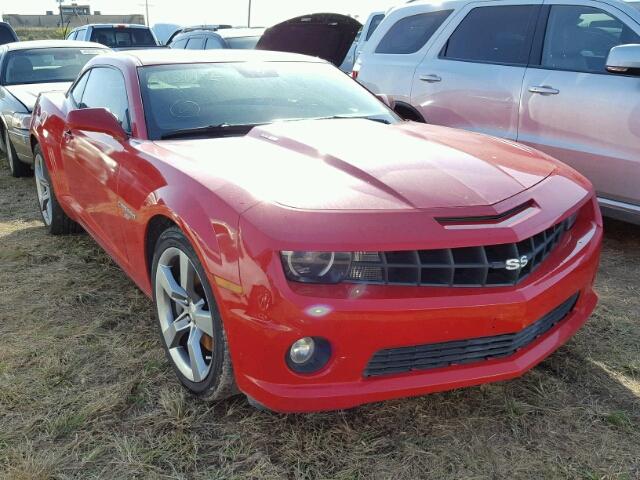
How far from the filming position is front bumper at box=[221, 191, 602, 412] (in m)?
1.93

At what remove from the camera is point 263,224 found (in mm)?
1962

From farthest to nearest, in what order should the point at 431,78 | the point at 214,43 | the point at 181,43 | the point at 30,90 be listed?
the point at 181,43
the point at 214,43
the point at 30,90
the point at 431,78

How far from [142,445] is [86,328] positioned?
1096mm

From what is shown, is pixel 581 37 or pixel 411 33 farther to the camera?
pixel 411 33

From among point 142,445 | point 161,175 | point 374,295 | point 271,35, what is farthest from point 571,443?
point 271,35

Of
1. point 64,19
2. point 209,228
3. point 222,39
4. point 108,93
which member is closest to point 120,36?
point 222,39

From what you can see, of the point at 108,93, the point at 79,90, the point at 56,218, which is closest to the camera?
the point at 108,93

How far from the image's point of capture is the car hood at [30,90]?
6191 millimetres

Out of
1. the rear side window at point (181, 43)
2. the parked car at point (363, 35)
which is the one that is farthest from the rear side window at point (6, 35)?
the parked car at point (363, 35)

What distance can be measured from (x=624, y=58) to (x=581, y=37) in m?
0.75

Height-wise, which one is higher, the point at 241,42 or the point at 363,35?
the point at 363,35

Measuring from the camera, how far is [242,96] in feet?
10.5

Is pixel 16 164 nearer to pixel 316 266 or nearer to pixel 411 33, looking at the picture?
pixel 411 33

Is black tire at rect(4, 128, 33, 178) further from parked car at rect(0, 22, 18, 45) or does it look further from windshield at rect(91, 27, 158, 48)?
parked car at rect(0, 22, 18, 45)
